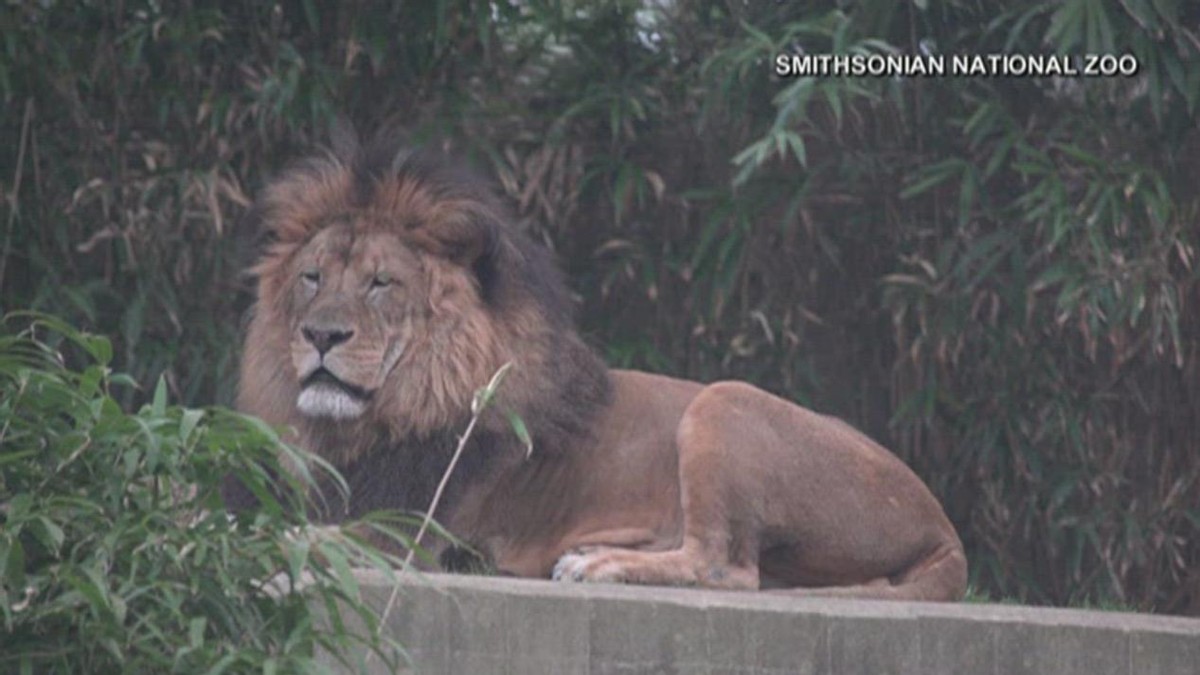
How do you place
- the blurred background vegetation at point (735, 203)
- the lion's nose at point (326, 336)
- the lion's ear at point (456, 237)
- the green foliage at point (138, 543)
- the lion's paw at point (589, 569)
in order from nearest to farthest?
the green foliage at point (138, 543)
the lion's paw at point (589, 569)
the lion's nose at point (326, 336)
the lion's ear at point (456, 237)
the blurred background vegetation at point (735, 203)

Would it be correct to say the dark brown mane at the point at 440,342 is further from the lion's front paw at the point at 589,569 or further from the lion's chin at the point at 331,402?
the lion's front paw at the point at 589,569

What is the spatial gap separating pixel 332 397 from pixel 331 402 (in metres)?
0.01

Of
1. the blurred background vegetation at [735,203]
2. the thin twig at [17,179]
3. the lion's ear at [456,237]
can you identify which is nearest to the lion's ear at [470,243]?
the lion's ear at [456,237]

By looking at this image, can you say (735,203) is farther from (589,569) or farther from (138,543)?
(138,543)

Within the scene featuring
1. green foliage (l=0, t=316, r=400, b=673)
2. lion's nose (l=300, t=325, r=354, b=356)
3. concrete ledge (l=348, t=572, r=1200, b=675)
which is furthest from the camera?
lion's nose (l=300, t=325, r=354, b=356)

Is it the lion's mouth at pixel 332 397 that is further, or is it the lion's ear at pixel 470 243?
the lion's ear at pixel 470 243

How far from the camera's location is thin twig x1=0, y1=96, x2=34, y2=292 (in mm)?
6773

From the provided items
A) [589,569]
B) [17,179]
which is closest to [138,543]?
[589,569]

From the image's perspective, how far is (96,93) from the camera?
23.0ft

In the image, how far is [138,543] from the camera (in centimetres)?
332

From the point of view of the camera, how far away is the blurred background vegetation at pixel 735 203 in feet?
22.0

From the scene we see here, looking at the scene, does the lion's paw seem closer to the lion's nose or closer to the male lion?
the male lion

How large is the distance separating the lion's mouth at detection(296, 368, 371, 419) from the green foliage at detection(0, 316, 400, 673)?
167 centimetres

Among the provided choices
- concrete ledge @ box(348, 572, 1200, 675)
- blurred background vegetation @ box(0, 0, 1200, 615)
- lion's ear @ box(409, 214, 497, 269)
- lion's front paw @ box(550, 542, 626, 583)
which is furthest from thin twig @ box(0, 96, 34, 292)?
concrete ledge @ box(348, 572, 1200, 675)
